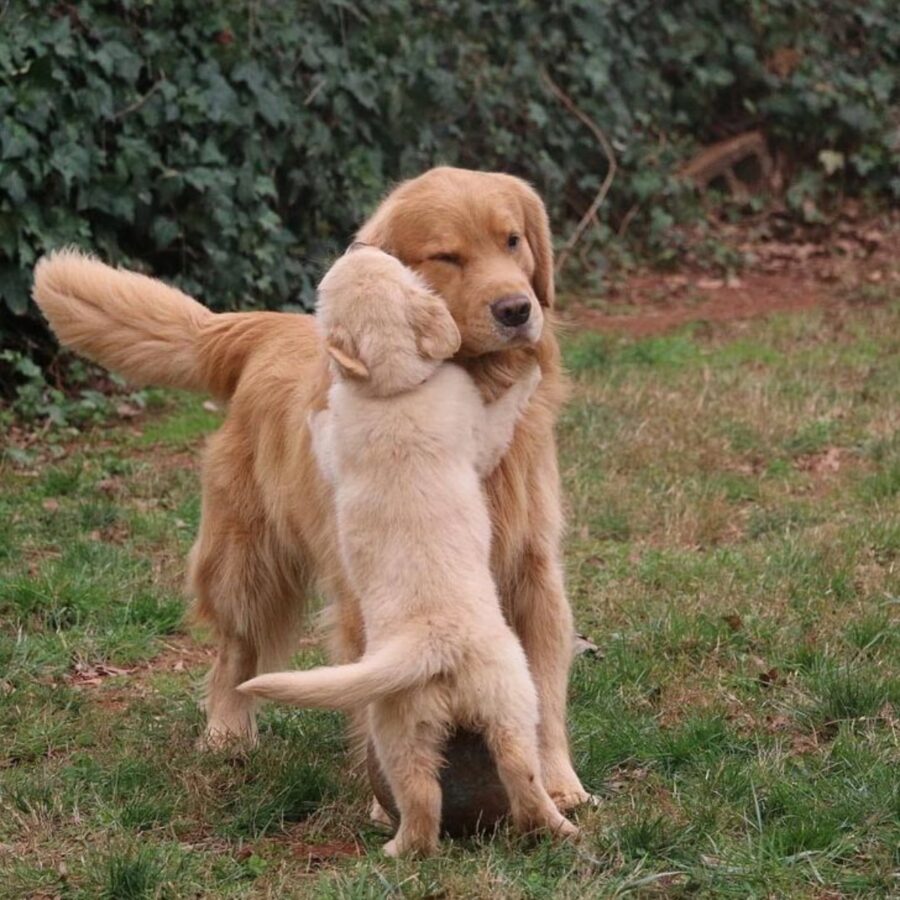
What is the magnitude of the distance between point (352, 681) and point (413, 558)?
13.6 inches

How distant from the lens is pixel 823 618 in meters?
5.73

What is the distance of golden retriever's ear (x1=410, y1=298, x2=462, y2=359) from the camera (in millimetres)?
4020

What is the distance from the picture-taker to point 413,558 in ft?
12.8

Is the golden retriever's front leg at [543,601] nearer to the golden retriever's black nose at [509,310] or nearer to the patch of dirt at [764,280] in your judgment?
the golden retriever's black nose at [509,310]

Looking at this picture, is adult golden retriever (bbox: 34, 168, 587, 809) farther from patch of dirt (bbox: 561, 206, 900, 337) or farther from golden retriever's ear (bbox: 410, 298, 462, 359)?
patch of dirt (bbox: 561, 206, 900, 337)

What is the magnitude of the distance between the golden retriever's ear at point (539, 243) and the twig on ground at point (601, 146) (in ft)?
23.3

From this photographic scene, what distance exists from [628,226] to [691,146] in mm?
1132

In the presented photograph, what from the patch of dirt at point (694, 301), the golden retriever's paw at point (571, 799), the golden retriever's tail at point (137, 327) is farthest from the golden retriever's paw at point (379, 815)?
the patch of dirt at point (694, 301)

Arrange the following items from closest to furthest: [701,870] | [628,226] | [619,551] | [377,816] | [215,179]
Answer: [701,870] < [377,816] < [619,551] < [215,179] < [628,226]

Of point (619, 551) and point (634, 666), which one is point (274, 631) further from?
point (619, 551)

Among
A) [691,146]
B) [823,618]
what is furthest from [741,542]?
[691,146]

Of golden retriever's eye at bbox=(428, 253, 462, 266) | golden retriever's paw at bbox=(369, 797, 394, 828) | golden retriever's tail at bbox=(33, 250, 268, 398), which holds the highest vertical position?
golden retriever's eye at bbox=(428, 253, 462, 266)

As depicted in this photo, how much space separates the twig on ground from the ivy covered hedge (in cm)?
6

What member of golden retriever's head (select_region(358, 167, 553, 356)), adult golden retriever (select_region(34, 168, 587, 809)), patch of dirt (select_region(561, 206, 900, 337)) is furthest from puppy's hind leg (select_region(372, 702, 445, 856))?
patch of dirt (select_region(561, 206, 900, 337))
